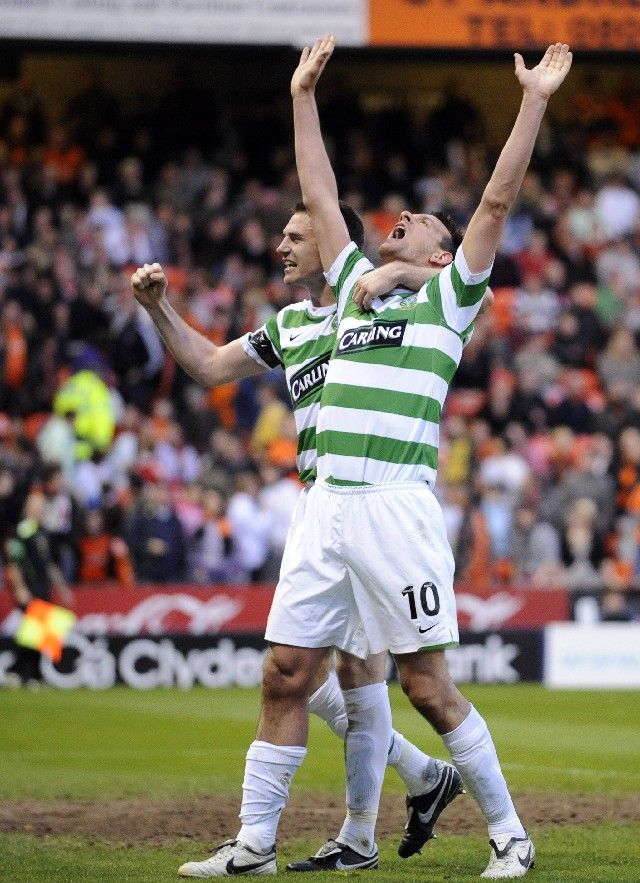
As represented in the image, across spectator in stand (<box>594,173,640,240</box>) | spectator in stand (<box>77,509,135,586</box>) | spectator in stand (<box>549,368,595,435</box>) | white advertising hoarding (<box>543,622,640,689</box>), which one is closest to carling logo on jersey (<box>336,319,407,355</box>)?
spectator in stand (<box>77,509,135,586</box>)

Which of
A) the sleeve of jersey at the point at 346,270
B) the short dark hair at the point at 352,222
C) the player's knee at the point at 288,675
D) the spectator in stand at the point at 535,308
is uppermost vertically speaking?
the spectator in stand at the point at 535,308

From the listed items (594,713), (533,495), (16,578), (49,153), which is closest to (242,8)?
(49,153)

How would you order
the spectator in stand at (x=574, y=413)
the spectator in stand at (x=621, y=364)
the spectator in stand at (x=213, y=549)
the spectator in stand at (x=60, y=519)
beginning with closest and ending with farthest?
the spectator in stand at (x=60, y=519) → the spectator in stand at (x=213, y=549) → the spectator in stand at (x=574, y=413) → the spectator in stand at (x=621, y=364)

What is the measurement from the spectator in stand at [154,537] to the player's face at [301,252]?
10359mm

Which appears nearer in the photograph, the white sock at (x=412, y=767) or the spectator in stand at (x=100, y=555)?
the white sock at (x=412, y=767)

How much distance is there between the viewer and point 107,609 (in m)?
17.0

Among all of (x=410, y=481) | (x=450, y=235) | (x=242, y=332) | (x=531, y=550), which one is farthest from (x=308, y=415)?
(x=242, y=332)

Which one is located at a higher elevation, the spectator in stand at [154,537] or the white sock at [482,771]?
the spectator in stand at [154,537]

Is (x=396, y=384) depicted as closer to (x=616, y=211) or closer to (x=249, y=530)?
(x=249, y=530)

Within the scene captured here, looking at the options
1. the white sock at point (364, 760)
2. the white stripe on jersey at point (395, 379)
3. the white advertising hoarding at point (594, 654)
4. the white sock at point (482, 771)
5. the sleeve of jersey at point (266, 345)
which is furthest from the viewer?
the white advertising hoarding at point (594, 654)

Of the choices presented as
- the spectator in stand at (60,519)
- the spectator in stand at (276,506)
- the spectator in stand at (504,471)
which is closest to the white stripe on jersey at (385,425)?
the spectator in stand at (60,519)

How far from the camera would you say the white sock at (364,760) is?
7016 millimetres

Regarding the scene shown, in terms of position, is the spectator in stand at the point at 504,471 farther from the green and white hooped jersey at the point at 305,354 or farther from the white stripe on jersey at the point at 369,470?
the white stripe on jersey at the point at 369,470

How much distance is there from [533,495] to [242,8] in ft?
23.8
